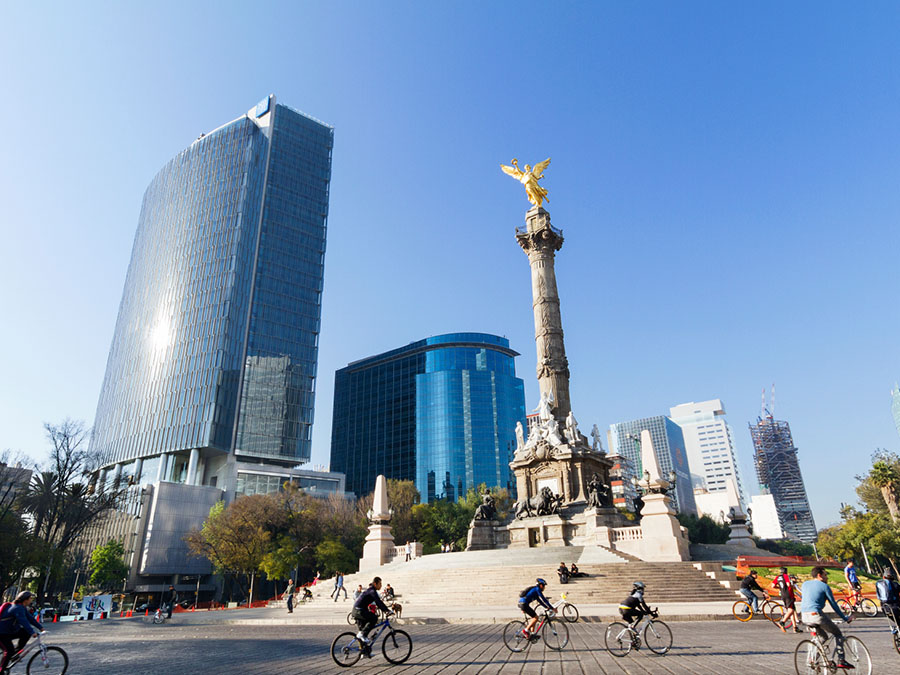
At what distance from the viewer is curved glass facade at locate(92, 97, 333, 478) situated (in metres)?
74.7

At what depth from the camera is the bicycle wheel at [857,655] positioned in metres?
6.59

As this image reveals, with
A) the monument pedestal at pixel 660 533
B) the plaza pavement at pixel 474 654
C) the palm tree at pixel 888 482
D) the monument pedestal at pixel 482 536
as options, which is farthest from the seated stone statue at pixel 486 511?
the palm tree at pixel 888 482

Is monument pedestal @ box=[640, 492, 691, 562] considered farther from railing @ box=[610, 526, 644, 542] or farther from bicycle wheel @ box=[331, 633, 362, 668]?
bicycle wheel @ box=[331, 633, 362, 668]

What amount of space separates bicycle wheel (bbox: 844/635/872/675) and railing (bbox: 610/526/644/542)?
20788mm

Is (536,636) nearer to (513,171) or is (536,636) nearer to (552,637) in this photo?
(552,637)

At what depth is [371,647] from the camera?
9.62 m

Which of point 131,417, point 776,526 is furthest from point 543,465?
point 776,526

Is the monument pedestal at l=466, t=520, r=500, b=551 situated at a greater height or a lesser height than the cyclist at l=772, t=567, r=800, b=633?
greater

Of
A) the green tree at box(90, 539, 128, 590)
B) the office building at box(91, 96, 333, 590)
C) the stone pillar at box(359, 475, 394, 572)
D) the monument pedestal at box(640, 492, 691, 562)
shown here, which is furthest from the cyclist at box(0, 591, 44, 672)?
the office building at box(91, 96, 333, 590)

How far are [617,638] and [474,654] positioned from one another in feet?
8.50

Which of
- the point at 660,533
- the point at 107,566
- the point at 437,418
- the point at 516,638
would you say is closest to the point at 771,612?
the point at 516,638

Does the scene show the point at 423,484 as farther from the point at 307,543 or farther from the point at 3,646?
the point at 3,646

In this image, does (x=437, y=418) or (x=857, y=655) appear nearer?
(x=857, y=655)

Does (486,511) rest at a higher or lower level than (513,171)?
lower
